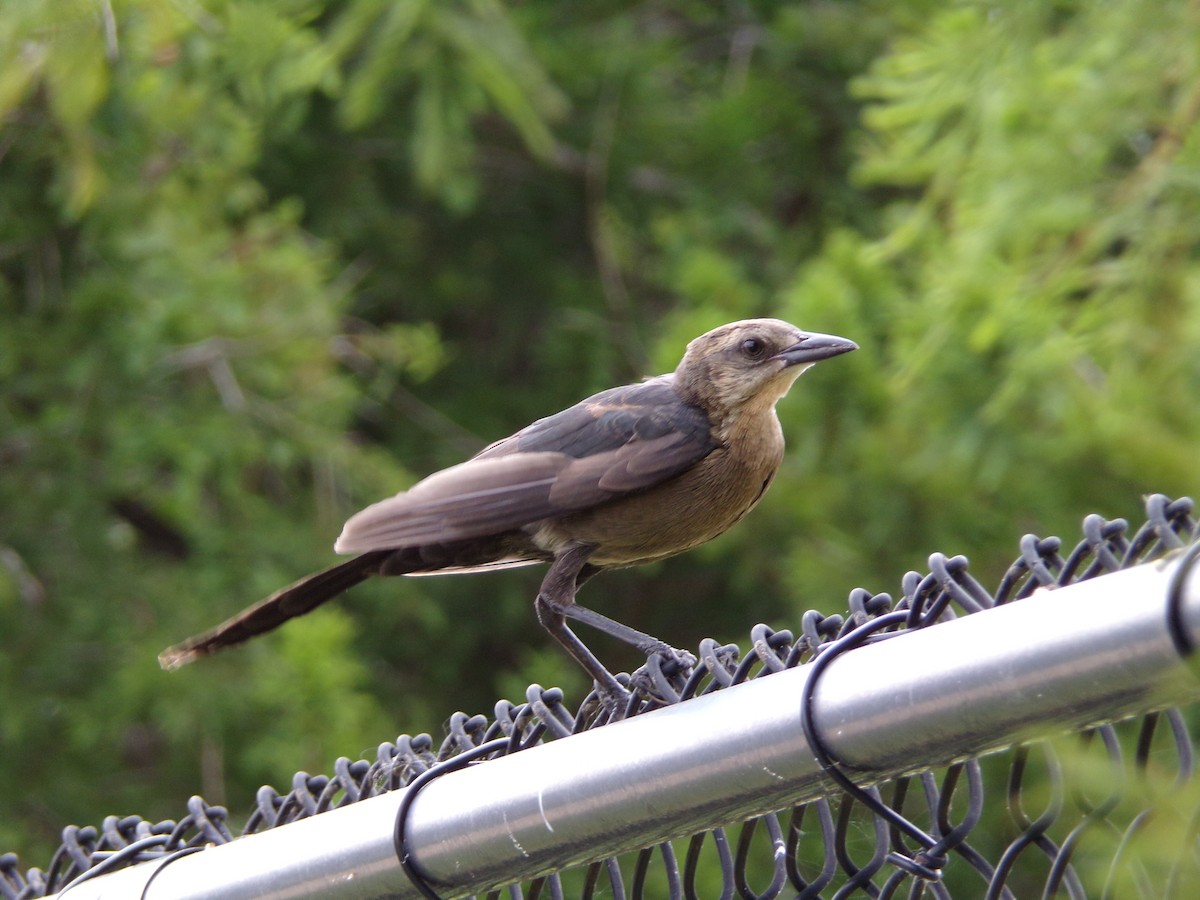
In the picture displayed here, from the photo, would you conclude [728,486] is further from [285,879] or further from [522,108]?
[522,108]

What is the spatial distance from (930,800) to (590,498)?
1.39m

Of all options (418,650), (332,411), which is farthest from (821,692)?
(418,650)

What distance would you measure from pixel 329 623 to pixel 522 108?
8.89ft

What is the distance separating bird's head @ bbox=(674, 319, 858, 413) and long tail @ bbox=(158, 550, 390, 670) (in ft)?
2.82

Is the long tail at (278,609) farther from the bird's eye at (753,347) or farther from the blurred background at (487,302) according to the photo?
the blurred background at (487,302)

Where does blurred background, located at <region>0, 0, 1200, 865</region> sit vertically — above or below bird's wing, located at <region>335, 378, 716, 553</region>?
below

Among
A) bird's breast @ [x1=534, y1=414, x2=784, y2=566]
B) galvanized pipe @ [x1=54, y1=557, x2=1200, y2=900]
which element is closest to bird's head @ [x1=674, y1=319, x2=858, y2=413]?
bird's breast @ [x1=534, y1=414, x2=784, y2=566]

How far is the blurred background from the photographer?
600 centimetres

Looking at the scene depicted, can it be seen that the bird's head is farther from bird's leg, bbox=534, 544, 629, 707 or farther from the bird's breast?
bird's leg, bbox=534, 544, 629, 707

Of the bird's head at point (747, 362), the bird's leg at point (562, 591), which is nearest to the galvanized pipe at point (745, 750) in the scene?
the bird's leg at point (562, 591)

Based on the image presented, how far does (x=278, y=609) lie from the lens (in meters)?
3.26

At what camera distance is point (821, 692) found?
1807mm

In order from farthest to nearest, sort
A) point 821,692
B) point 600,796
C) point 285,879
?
point 285,879 < point 600,796 < point 821,692

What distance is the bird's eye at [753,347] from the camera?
151 inches
